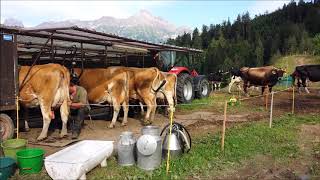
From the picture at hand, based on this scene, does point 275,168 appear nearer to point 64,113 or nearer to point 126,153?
point 126,153

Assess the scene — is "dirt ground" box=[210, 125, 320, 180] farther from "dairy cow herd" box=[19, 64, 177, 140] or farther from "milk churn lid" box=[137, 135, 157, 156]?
"dairy cow herd" box=[19, 64, 177, 140]

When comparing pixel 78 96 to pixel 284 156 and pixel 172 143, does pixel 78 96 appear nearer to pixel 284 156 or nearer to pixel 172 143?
pixel 172 143

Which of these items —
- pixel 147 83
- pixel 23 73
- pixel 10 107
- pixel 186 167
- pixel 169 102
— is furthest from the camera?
pixel 169 102

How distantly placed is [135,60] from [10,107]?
9.01 meters

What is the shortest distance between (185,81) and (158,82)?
4575mm

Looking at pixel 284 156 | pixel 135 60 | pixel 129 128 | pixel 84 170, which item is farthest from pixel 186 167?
pixel 135 60

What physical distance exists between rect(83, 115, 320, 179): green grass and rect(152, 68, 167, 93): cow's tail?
302cm

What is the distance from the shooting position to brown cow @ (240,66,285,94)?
67.4ft

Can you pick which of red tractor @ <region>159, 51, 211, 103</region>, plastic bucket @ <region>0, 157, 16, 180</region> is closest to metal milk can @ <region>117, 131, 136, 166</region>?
plastic bucket @ <region>0, 157, 16, 180</region>

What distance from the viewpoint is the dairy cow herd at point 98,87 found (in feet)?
31.9

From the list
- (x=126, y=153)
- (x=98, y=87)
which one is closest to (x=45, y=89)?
(x=98, y=87)

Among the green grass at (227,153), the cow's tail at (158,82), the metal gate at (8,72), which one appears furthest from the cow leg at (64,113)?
the cow's tail at (158,82)

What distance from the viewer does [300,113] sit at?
14.1m

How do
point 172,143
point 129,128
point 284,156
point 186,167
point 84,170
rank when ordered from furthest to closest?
point 129,128 → point 284,156 → point 172,143 → point 186,167 → point 84,170
